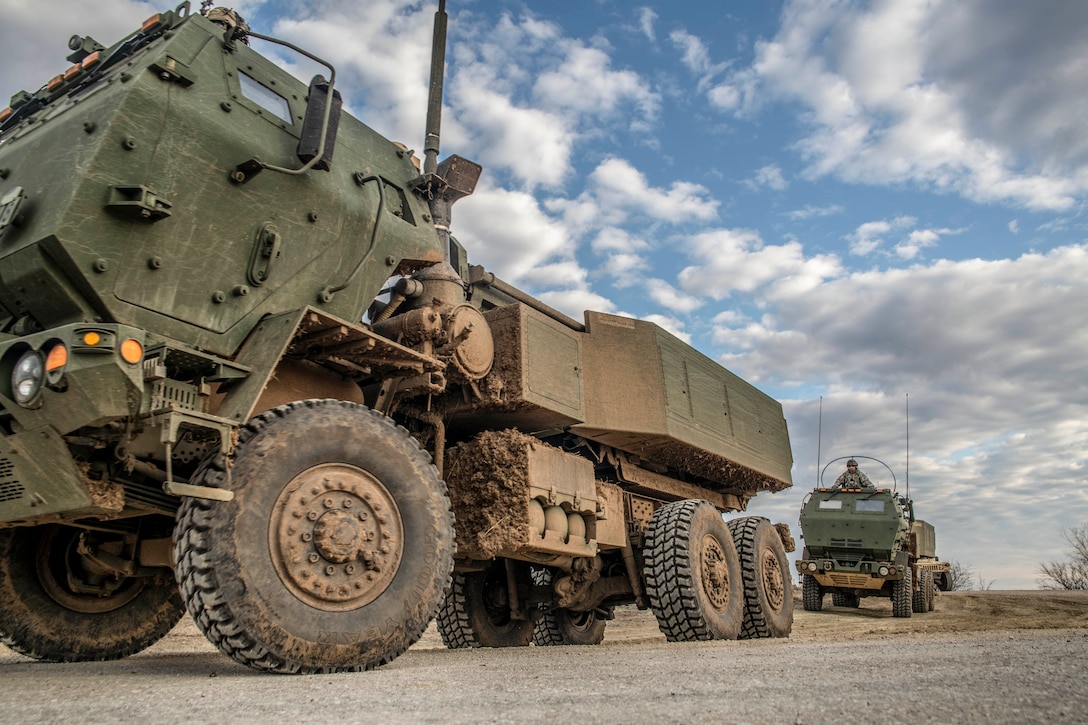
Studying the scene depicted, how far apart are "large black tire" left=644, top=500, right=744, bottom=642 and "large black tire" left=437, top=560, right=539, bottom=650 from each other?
4.87 ft

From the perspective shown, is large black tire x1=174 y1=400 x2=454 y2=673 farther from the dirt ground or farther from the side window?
the dirt ground

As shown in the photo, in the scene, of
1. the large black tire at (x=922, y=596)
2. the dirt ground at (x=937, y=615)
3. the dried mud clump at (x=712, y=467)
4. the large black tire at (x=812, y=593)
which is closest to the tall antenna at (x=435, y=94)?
the dried mud clump at (x=712, y=467)

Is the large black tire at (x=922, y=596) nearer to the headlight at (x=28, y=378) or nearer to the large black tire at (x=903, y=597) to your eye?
the large black tire at (x=903, y=597)

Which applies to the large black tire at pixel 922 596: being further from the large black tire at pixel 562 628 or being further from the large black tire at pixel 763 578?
the large black tire at pixel 562 628

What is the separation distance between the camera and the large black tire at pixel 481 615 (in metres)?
7.99

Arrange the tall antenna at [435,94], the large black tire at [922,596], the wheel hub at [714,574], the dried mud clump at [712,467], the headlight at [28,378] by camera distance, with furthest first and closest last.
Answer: the large black tire at [922,596], the dried mud clump at [712,467], the wheel hub at [714,574], the tall antenna at [435,94], the headlight at [28,378]

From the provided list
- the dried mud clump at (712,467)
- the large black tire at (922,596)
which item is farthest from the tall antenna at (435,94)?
the large black tire at (922,596)

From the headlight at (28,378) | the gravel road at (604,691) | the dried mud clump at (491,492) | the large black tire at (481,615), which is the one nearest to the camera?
the gravel road at (604,691)

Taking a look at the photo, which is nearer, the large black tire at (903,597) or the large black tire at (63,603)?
the large black tire at (63,603)

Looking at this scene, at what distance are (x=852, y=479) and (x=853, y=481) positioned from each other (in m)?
0.06

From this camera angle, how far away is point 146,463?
4027 mm

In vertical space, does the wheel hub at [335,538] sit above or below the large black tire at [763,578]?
above

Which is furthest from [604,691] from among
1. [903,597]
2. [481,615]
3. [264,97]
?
[903,597]

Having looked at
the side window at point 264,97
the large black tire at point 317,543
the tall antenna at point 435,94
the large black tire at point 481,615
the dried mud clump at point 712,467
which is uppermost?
the tall antenna at point 435,94
